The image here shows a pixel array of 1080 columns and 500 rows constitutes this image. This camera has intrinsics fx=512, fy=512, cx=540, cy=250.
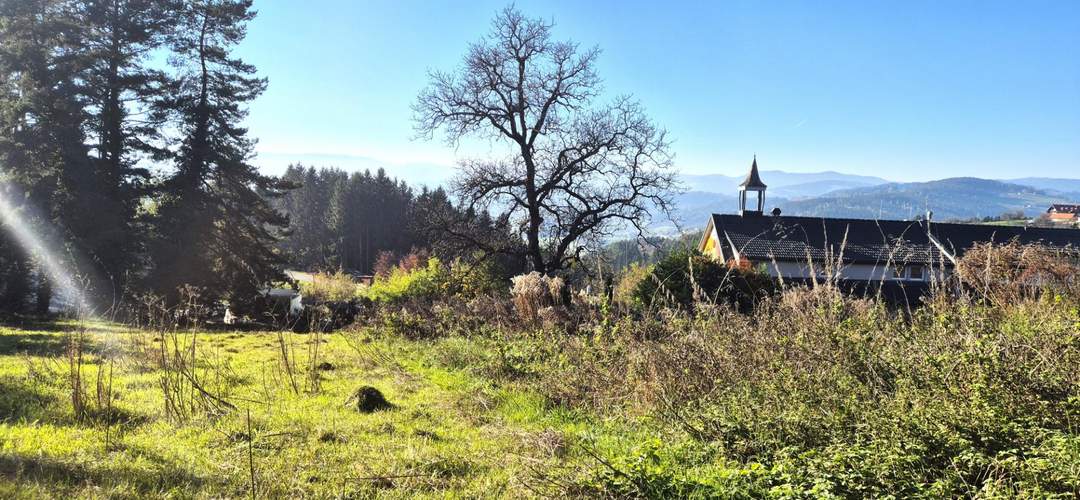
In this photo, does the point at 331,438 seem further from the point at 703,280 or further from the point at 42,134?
the point at 42,134

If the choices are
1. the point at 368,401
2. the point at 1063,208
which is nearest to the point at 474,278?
the point at 368,401

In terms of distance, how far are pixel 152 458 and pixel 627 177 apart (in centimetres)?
1550

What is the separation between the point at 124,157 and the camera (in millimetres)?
18391

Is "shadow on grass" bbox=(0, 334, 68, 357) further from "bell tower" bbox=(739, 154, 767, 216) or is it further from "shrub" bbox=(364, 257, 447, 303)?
"bell tower" bbox=(739, 154, 767, 216)

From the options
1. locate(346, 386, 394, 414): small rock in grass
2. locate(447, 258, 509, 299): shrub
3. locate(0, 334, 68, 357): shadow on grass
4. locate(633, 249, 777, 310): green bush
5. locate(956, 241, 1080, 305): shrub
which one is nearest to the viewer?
locate(346, 386, 394, 414): small rock in grass

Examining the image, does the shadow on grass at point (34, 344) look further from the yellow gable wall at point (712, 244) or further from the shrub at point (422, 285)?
the yellow gable wall at point (712, 244)

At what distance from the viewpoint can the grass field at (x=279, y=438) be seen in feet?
11.2

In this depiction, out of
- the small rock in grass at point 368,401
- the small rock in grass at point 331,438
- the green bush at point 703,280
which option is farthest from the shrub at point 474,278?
the small rock in grass at point 331,438

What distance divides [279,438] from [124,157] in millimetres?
19576

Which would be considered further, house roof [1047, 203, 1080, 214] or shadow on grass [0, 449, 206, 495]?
house roof [1047, 203, 1080, 214]

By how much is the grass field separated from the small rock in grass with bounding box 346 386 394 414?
0.13 meters

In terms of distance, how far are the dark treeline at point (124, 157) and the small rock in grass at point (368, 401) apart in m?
16.2

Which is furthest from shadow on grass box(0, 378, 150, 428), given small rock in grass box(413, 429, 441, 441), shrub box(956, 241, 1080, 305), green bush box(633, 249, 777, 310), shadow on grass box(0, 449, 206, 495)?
shrub box(956, 241, 1080, 305)

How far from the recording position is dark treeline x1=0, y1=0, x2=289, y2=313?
1659cm
